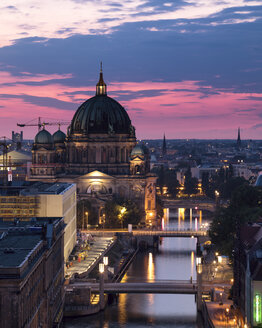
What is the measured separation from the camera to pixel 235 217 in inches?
5354

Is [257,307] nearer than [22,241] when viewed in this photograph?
Yes

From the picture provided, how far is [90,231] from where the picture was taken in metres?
170

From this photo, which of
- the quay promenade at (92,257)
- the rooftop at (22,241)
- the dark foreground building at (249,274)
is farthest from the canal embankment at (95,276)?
the dark foreground building at (249,274)

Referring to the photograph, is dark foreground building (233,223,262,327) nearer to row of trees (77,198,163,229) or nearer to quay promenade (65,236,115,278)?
quay promenade (65,236,115,278)

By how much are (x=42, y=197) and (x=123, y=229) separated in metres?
46.0

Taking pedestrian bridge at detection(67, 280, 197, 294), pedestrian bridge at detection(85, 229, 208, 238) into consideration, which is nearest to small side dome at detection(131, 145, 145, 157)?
pedestrian bridge at detection(85, 229, 208, 238)

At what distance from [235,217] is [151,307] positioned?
2763 centimetres

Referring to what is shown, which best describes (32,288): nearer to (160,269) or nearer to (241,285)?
(241,285)

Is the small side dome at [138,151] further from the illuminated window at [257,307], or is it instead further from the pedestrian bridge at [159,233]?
the illuminated window at [257,307]

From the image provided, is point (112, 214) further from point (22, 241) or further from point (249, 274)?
point (249, 274)

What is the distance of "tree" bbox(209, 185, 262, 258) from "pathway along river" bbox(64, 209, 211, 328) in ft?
18.7

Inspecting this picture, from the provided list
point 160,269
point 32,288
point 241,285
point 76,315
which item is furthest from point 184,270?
point 32,288

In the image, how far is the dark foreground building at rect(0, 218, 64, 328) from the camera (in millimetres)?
74688

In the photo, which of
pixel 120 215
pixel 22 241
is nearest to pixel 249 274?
pixel 22 241
